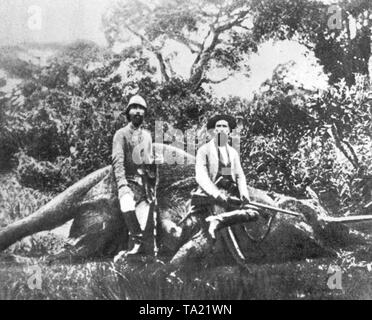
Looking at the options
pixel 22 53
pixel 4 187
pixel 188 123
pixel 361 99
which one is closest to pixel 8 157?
pixel 4 187

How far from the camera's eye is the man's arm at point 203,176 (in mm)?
6648

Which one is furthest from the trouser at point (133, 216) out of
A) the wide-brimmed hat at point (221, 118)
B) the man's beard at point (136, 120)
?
the wide-brimmed hat at point (221, 118)

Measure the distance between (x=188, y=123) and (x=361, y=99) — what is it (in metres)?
2.29

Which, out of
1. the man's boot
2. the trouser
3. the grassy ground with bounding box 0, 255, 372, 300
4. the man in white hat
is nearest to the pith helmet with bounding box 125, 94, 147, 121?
the man in white hat

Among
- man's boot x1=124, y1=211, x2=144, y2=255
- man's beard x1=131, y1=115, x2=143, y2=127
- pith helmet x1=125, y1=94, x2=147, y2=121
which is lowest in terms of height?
man's boot x1=124, y1=211, x2=144, y2=255

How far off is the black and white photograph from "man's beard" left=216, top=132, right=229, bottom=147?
4 centimetres

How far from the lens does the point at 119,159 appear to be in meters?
6.73

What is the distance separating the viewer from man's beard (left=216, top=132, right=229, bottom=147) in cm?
688

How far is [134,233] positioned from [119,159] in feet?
2.99

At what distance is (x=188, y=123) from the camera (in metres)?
7.01

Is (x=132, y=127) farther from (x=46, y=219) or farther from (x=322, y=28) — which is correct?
(x=322, y=28)

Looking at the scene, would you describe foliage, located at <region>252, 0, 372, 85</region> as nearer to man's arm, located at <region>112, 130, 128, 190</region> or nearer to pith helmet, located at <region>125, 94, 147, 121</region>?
pith helmet, located at <region>125, 94, 147, 121</region>

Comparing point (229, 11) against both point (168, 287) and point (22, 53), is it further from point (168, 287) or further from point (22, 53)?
point (168, 287)

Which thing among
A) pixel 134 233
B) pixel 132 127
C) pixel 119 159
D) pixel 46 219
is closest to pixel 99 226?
pixel 134 233
